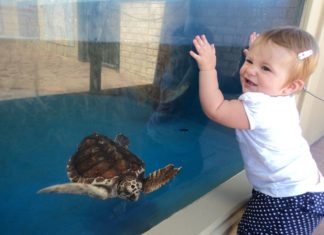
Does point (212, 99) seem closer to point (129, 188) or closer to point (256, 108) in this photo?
point (256, 108)

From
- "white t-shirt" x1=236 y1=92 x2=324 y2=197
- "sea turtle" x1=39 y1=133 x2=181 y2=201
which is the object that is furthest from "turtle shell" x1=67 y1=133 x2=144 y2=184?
"white t-shirt" x1=236 y1=92 x2=324 y2=197

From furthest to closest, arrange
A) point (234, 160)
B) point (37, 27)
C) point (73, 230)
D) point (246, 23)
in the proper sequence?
point (234, 160), point (246, 23), point (73, 230), point (37, 27)

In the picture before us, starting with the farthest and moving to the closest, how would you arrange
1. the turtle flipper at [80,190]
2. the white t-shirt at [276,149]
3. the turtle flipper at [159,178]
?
1. the turtle flipper at [159,178]
2. the white t-shirt at [276,149]
3. the turtle flipper at [80,190]

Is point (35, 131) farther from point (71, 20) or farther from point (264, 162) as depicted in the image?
point (264, 162)

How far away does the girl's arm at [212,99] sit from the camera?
0.95m

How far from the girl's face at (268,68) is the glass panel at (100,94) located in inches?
9.0

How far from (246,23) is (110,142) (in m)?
0.82

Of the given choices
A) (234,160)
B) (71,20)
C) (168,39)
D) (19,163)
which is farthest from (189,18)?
(234,160)

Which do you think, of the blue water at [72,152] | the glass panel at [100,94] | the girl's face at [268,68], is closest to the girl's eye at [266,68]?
the girl's face at [268,68]

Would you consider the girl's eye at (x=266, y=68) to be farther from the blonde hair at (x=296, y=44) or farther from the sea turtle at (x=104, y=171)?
the sea turtle at (x=104, y=171)

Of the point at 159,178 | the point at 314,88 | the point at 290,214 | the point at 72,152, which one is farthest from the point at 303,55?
the point at 314,88

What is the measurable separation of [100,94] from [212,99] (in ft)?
1.18

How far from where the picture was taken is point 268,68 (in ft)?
3.09

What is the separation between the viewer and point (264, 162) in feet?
3.44
